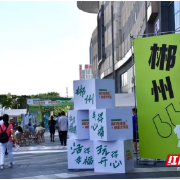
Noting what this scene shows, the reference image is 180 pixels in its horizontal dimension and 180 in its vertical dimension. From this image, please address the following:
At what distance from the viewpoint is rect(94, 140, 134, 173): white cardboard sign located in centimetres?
1090

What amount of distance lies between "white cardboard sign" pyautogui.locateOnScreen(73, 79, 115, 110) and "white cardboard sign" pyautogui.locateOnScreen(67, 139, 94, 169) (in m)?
1.02

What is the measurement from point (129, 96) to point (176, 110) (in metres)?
9.83

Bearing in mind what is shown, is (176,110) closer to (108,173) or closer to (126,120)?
(126,120)

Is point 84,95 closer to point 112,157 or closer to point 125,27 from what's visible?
point 112,157

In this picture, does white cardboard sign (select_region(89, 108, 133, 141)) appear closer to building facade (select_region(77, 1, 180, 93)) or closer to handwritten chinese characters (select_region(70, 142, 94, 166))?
handwritten chinese characters (select_region(70, 142, 94, 166))

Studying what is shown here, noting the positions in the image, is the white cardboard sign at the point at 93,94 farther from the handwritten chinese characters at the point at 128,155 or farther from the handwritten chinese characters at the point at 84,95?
the handwritten chinese characters at the point at 128,155

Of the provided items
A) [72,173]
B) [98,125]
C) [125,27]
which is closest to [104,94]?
[98,125]

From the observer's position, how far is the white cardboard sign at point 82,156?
1180cm

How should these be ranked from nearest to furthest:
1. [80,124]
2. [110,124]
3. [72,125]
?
[110,124]
[80,124]
[72,125]

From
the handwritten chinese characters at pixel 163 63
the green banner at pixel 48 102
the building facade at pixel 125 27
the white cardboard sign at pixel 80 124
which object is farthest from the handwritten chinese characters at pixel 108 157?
the green banner at pixel 48 102

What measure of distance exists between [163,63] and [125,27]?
32.4m

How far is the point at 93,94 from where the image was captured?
447 inches

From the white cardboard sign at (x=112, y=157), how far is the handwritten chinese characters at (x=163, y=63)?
1.78 m

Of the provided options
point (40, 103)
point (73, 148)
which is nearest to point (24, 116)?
point (40, 103)
